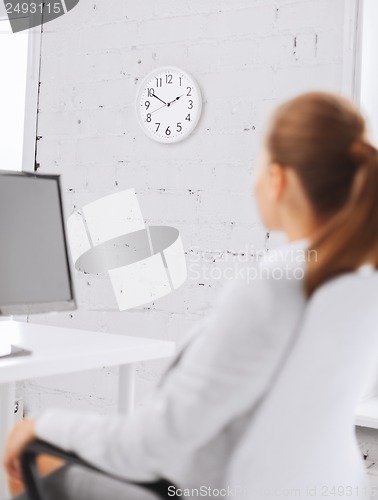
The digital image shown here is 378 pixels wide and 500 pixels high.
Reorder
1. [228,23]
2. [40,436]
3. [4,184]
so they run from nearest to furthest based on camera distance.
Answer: [40,436], [4,184], [228,23]

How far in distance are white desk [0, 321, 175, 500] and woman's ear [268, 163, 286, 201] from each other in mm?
674

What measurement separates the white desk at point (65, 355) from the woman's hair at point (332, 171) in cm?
72

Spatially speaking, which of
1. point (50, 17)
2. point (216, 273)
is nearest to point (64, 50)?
point (50, 17)

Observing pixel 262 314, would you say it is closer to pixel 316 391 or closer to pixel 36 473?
pixel 316 391

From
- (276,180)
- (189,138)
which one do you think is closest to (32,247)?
(276,180)

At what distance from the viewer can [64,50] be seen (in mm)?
3018

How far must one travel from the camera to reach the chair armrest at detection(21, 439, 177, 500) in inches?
42.1

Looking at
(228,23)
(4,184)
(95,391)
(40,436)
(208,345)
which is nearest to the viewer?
(208,345)

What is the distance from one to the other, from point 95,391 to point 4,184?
1.56m

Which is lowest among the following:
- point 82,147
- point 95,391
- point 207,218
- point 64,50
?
point 95,391

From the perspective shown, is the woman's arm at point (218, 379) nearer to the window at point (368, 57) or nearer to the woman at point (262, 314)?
the woman at point (262, 314)

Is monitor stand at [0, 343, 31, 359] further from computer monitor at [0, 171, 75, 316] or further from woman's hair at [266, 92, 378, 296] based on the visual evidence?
woman's hair at [266, 92, 378, 296]

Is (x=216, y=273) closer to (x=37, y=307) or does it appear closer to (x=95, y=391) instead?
(x=95, y=391)

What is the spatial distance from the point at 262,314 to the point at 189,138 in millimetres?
1873
